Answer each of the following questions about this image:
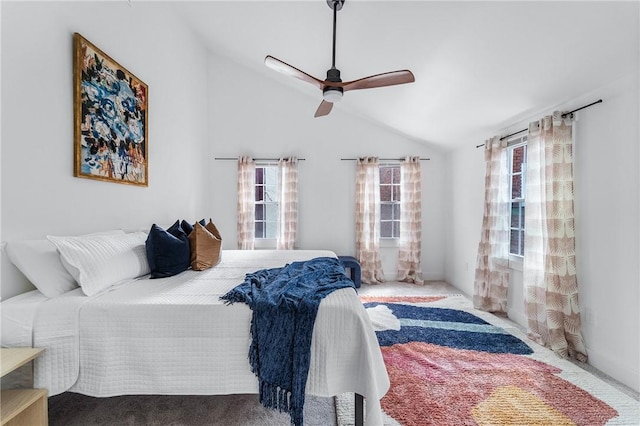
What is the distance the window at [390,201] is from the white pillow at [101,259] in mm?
3646

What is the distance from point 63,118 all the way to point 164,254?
3.73 ft

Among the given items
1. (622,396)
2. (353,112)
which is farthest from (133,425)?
(353,112)

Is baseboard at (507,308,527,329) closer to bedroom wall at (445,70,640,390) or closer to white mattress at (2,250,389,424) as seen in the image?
bedroom wall at (445,70,640,390)

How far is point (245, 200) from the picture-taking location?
4.70m

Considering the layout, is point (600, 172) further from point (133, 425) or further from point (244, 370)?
point (133, 425)

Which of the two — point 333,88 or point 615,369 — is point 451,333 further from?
point 333,88

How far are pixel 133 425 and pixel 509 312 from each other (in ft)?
11.4

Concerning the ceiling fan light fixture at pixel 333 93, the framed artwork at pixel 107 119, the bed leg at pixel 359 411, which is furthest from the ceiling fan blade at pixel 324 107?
the bed leg at pixel 359 411

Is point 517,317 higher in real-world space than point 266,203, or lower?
lower

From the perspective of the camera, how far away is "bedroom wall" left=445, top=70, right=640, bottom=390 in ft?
6.55

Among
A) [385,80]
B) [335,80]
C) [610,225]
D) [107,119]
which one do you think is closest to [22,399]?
[107,119]

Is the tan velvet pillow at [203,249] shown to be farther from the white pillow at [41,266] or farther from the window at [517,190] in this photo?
the window at [517,190]

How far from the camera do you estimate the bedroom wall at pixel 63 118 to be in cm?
171

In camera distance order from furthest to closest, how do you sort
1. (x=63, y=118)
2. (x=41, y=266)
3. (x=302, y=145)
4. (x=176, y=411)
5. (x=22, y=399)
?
(x=302, y=145)
(x=63, y=118)
(x=176, y=411)
(x=41, y=266)
(x=22, y=399)
